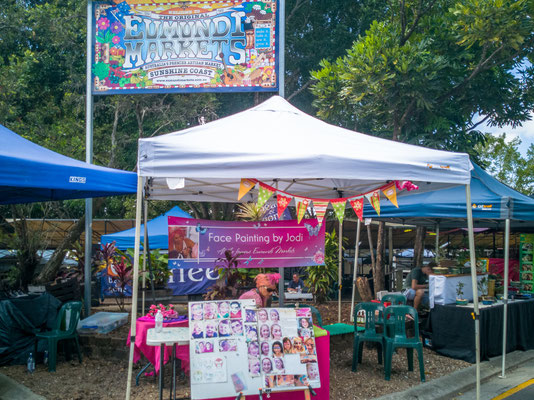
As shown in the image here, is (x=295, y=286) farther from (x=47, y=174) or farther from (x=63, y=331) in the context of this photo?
(x=47, y=174)

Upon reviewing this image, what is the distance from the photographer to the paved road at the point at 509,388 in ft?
20.0

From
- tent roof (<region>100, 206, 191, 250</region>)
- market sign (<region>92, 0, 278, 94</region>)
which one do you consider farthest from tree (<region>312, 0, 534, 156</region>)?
tent roof (<region>100, 206, 191, 250</region>)

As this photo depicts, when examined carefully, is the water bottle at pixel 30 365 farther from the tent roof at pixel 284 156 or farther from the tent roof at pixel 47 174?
the tent roof at pixel 284 156

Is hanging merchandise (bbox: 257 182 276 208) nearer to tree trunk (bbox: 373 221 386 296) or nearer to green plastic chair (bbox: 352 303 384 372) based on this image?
green plastic chair (bbox: 352 303 384 372)

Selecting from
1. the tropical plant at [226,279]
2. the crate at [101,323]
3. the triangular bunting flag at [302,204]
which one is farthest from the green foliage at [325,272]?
the triangular bunting flag at [302,204]

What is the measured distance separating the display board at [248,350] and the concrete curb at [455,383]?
55.8 inches

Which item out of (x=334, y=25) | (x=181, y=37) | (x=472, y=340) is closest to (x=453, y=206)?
(x=472, y=340)

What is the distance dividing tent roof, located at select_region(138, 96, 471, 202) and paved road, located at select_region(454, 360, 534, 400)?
2.93 m

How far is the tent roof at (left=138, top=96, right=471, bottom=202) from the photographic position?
470 centimetres

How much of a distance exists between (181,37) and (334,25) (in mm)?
10282

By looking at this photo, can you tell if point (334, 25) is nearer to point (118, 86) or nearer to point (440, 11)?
point (440, 11)

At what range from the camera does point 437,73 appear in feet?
38.2

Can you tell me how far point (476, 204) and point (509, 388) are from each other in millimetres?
2974

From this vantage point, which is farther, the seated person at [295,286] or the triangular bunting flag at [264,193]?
the seated person at [295,286]
